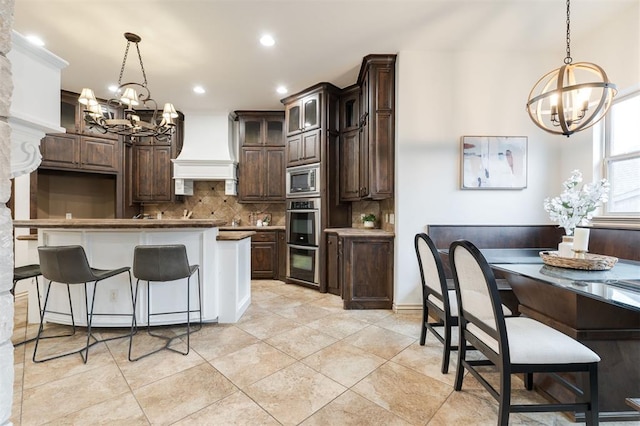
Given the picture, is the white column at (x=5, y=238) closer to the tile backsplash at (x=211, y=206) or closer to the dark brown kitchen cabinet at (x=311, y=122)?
the dark brown kitchen cabinet at (x=311, y=122)

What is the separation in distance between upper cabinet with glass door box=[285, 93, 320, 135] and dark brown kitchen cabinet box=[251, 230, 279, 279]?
1.85 metres

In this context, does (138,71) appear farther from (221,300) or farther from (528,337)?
(528,337)

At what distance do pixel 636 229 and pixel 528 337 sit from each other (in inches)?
77.2

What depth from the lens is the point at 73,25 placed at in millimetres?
2758

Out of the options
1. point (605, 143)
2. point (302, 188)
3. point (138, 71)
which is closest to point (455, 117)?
point (605, 143)

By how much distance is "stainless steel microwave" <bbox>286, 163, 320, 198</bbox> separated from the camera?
419 centimetres

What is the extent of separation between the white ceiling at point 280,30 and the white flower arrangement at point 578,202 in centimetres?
183

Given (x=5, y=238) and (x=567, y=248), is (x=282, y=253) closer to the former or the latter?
(x=567, y=248)

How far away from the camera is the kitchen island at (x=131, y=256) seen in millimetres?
2566

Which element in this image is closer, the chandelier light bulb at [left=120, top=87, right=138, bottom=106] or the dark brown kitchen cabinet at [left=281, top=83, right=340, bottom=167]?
the chandelier light bulb at [left=120, top=87, right=138, bottom=106]

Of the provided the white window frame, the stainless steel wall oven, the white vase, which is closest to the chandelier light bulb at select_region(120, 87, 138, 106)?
the stainless steel wall oven

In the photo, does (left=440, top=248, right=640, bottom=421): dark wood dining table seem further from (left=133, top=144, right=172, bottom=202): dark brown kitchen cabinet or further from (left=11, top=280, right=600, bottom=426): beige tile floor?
(left=133, top=144, right=172, bottom=202): dark brown kitchen cabinet

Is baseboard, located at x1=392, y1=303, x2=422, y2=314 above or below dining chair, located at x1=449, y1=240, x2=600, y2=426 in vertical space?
below

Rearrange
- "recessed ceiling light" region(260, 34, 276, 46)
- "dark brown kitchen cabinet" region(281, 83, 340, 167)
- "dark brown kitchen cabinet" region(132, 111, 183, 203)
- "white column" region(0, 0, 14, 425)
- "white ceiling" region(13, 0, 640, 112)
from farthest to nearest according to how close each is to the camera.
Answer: "dark brown kitchen cabinet" region(132, 111, 183, 203)
"dark brown kitchen cabinet" region(281, 83, 340, 167)
"recessed ceiling light" region(260, 34, 276, 46)
"white ceiling" region(13, 0, 640, 112)
"white column" region(0, 0, 14, 425)
